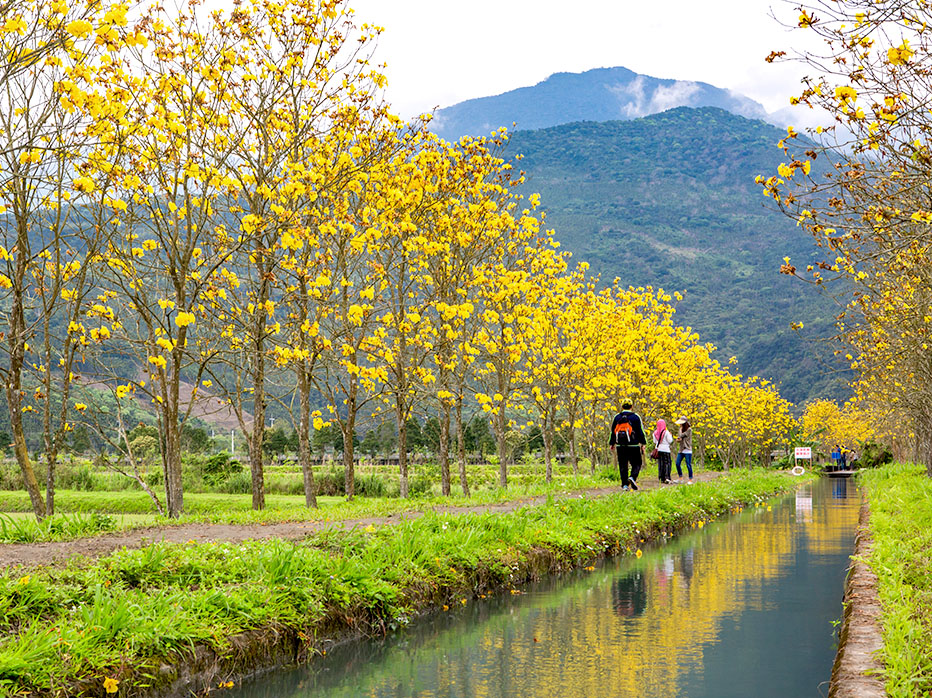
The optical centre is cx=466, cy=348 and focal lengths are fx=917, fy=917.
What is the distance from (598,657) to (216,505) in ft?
64.2

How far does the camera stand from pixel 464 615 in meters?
9.48

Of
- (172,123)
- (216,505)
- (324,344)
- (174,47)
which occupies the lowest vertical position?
(216,505)

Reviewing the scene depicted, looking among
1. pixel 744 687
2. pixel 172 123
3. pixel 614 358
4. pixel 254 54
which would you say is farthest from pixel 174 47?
pixel 614 358

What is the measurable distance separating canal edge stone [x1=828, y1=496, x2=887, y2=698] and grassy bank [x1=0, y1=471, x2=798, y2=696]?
401 cm

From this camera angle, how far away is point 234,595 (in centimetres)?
744

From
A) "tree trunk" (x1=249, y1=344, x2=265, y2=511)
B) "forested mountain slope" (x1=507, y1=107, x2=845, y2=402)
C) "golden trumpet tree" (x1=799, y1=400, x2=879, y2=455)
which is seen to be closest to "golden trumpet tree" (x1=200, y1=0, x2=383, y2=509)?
"tree trunk" (x1=249, y1=344, x2=265, y2=511)

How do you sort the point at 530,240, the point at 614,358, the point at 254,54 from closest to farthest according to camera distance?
the point at 254,54 < the point at 530,240 < the point at 614,358

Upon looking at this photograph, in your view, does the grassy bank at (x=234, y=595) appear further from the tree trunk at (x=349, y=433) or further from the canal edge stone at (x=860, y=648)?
the tree trunk at (x=349, y=433)

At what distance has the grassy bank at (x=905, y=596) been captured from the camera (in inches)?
219

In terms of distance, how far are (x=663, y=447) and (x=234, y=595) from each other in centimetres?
1881

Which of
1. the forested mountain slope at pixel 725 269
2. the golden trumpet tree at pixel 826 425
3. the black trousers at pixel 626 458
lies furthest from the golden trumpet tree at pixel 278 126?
the forested mountain slope at pixel 725 269

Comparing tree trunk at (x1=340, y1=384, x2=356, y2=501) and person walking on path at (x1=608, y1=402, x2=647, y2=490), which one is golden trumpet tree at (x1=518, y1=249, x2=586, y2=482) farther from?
tree trunk at (x1=340, y1=384, x2=356, y2=501)

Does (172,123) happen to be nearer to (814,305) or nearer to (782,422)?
(782,422)

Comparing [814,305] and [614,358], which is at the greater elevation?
[814,305]
